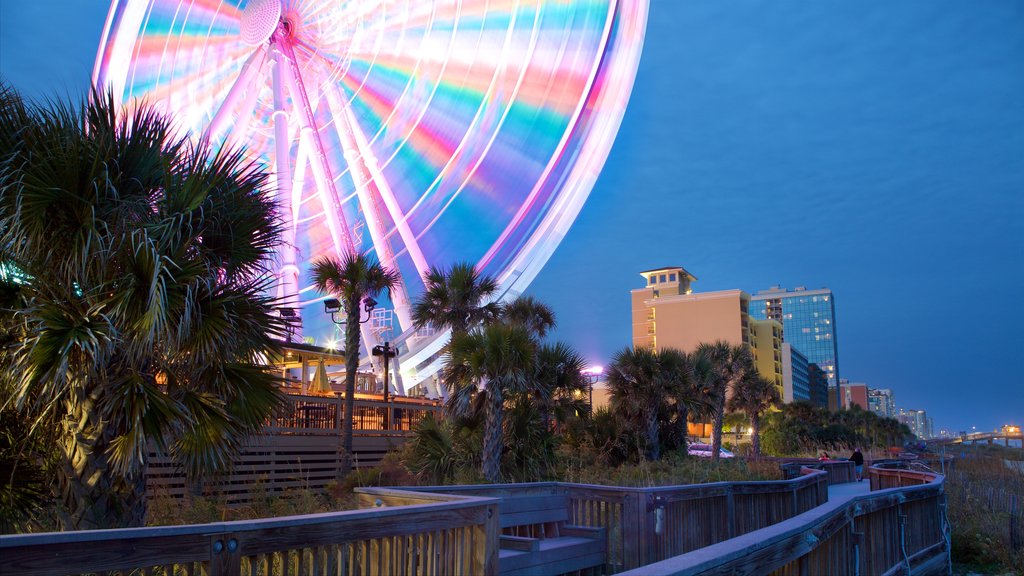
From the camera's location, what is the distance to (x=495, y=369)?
16.1 m

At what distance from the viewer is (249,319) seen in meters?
7.60

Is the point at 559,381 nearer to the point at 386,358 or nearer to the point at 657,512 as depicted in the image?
the point at 386,358

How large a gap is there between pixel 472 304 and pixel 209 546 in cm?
2090

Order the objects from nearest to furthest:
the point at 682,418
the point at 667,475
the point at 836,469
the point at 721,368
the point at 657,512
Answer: the point at 657,512 < the point at 667,475 < the point at 836,469 < the point at 682,418 < the point at 721,368

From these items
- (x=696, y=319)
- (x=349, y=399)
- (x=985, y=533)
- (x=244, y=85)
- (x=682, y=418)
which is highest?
(x=696, y=319)

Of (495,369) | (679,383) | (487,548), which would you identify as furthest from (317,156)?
(487,548)

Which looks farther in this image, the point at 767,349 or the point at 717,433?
the point at 767,349

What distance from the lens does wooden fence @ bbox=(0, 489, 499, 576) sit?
3232mm

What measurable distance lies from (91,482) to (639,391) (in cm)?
2143

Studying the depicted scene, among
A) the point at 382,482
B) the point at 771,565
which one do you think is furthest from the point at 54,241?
the point at 382,482

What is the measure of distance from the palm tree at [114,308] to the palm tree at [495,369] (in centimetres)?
865

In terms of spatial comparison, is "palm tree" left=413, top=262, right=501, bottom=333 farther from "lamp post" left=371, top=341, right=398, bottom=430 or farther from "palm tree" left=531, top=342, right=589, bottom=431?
"palm tree" left=531, top=342, right=589, bottom=431

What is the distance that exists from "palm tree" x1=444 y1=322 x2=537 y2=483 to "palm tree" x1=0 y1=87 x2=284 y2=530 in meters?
8.65

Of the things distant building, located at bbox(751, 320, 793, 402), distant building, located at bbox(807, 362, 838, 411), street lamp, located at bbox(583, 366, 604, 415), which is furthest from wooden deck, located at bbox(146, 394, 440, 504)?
distant building, located at bbox(807, 362, 838, 411)
